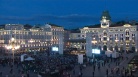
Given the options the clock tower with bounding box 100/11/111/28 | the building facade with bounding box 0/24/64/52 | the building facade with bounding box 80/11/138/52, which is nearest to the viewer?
the building facade with bounding box 80/11/138/52

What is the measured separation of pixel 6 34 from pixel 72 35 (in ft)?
101

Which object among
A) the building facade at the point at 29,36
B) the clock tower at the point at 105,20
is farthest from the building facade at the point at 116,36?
the building facade at the point at 29,36

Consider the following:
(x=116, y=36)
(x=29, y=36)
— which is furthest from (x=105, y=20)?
(x=29, y=36)

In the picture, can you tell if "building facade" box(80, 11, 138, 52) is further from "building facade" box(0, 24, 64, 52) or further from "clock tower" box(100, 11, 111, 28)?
"building facade" box(0, 24, 64, 52)

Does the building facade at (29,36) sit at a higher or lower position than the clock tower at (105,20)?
lower

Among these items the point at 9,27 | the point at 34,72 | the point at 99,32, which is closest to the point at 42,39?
the point at 9,27

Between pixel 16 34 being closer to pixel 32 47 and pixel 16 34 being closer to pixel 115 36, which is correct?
pixel 32 47

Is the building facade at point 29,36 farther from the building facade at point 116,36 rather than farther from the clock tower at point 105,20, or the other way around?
the clock tower at point 105,20

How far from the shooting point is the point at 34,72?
1284 inches

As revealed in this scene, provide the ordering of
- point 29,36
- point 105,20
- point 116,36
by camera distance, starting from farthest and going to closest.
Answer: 1. point 105,20
2. point 29,36
3. point 116,36

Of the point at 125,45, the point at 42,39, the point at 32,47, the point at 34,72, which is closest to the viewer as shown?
the point at 34,72

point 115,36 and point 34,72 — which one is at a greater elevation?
point 115,36

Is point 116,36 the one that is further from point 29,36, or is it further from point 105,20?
point 29,36

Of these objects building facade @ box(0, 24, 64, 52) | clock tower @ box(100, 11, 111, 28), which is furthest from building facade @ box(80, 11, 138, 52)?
building facade @ box(0, 24, 64, 52)
